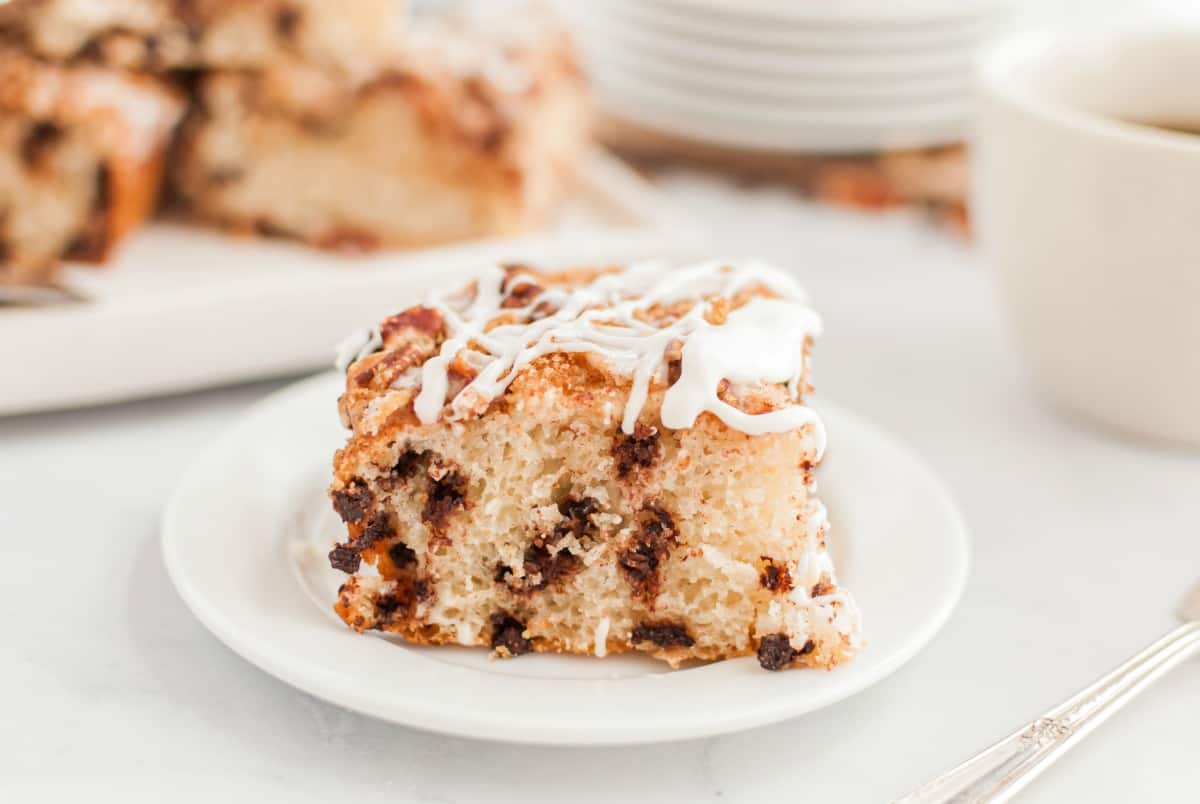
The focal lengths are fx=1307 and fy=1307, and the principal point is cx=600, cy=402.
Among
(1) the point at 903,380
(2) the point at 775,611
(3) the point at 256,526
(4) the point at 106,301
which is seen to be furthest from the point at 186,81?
(2) the point at 775,611

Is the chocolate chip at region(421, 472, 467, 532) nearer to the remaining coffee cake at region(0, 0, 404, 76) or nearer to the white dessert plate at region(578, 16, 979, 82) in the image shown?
the remaining coffee cake at region(0, 0, 404, 76)

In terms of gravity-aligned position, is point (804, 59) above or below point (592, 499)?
above

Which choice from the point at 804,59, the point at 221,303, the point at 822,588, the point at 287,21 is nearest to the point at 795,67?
the point at 804,59

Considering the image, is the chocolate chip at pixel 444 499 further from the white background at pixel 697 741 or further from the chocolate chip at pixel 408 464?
the white background at pixel 697 741

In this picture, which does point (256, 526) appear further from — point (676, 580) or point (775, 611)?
point (775, 611)

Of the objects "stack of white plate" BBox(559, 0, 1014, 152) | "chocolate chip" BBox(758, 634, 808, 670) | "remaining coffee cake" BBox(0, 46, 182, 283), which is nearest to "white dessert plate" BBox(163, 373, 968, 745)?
"chocolate chip" BBox(758, 634, 808, 670)

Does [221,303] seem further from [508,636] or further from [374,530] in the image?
[508,636]
